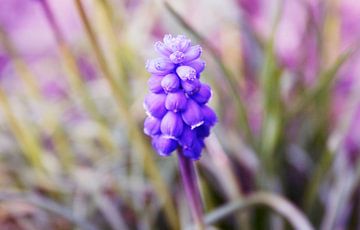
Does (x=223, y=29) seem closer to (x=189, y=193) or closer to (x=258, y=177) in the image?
(x=258, y=177)

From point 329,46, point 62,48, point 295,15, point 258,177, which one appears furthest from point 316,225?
point 295,15

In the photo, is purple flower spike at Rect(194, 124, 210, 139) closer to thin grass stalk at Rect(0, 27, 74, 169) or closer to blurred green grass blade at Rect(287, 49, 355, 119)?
blurred green grass blade at Rect(287, 49, 355, 119)

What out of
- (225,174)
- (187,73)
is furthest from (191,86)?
(225,174)

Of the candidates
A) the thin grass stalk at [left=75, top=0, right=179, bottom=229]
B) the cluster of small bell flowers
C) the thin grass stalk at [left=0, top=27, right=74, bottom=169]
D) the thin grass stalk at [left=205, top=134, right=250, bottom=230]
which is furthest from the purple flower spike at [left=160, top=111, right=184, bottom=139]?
the thin grass stalk at [left=0, top=27, right=74, bottom=169]

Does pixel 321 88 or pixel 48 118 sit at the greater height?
pixel 48 118

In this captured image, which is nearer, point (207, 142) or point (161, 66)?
point (161, 66)

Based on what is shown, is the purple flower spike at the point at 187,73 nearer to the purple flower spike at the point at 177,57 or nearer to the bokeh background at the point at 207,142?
the purple flower spike at the point at 177,57

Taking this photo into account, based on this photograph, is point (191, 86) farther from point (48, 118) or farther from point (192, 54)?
point (48, 118)
